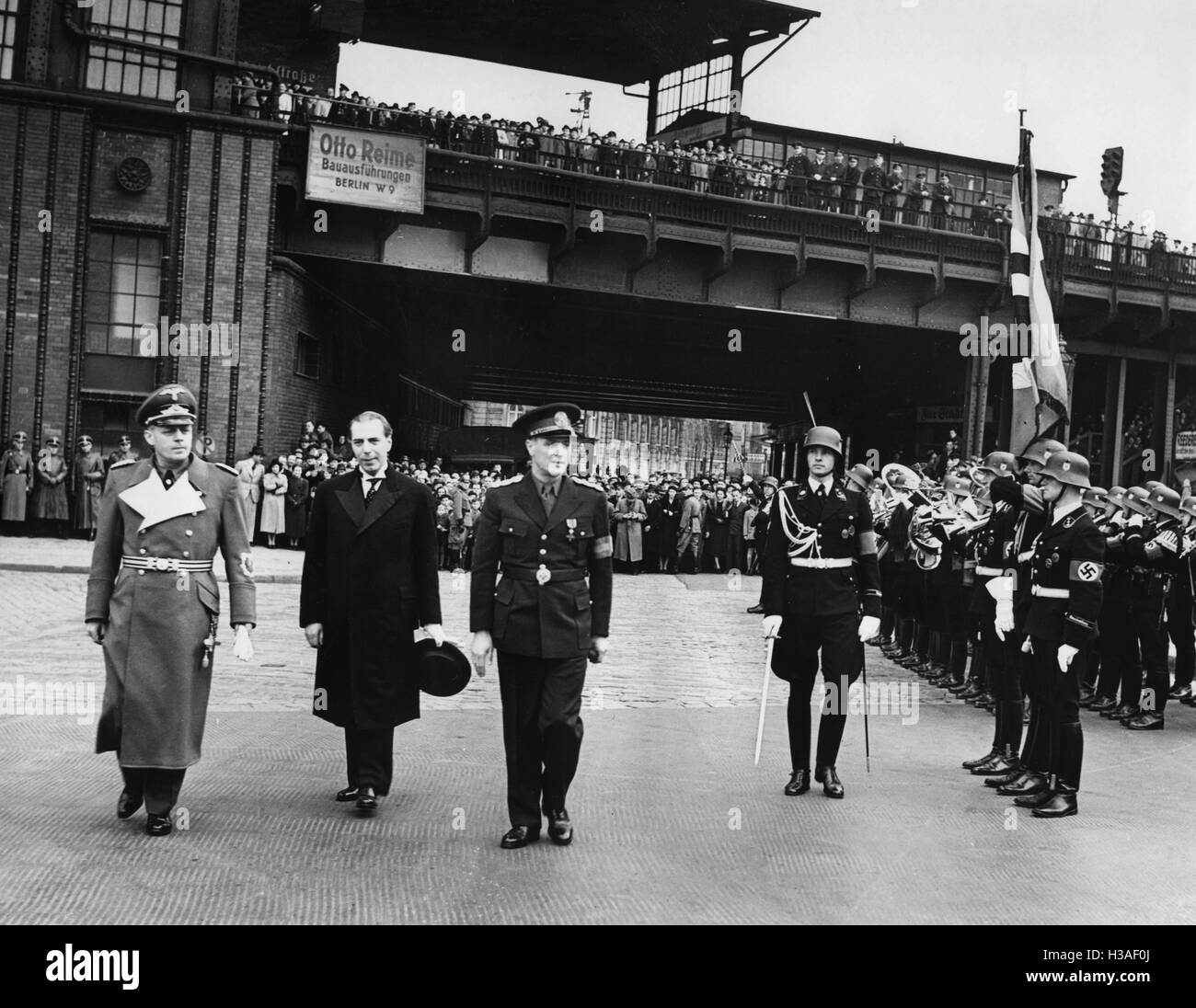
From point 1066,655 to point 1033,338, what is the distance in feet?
37.1

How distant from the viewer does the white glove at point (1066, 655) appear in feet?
23.9

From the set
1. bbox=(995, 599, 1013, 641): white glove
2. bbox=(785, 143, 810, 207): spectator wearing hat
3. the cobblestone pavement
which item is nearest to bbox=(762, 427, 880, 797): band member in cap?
the cobblestone pavement

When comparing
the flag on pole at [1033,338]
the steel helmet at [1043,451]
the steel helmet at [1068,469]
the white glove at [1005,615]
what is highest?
the flag on pole at [1033,338]

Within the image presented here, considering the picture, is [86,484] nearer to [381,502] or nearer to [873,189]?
[381,502]

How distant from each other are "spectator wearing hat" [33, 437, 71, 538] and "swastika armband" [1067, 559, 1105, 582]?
800 inches

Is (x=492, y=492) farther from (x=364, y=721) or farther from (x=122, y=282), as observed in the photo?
(x=122, y=282)

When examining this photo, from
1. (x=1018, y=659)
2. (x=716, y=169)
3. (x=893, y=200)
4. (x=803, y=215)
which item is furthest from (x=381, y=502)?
(x=893, y=200)

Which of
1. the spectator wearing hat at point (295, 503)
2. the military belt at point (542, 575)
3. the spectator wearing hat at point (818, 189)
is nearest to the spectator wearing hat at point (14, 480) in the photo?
the spectator wearing hat at point (295, 503)

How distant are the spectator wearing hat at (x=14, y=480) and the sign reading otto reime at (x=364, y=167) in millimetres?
7302

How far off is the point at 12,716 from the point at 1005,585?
6.74m

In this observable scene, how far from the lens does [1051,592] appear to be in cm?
762

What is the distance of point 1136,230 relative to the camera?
33656 millimetres

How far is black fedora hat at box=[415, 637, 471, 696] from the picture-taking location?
6941mm

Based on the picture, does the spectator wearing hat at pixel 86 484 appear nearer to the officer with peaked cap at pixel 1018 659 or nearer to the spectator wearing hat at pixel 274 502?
the spectator wearing hat at pixel 274 502
